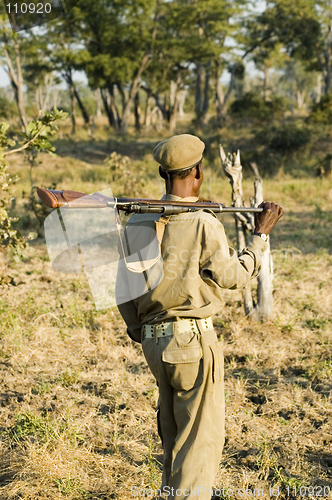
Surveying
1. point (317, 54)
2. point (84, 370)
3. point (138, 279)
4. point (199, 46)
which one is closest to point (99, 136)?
point (199, 46)

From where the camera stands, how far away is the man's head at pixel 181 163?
213 cm

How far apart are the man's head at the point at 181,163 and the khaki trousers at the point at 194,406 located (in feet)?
1.98

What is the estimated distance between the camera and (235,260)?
211 centimetres

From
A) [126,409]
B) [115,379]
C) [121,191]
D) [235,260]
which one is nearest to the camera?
[235,260]

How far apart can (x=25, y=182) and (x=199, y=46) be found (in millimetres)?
15419

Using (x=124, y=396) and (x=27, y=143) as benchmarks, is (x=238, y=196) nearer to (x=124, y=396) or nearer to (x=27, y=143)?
(x=27, y=143)

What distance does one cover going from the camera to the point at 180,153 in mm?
2125

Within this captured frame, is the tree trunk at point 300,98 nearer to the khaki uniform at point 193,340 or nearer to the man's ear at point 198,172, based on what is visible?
the man's ear at point 198,172

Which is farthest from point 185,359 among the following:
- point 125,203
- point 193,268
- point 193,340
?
point 125,203

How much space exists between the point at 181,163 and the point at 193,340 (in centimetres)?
76

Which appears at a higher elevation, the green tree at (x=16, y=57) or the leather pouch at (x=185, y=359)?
the leather pouch at (x=185, y=359)

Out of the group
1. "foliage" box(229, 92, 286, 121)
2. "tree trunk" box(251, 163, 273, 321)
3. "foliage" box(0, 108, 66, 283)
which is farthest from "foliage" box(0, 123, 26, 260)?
"foliage" box(229, 92, 286, 121)

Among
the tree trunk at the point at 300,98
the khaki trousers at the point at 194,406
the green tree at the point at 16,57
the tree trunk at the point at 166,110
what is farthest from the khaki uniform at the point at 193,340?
the tree trunk at the point at 300,98

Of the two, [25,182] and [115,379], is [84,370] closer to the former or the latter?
[115,379]
